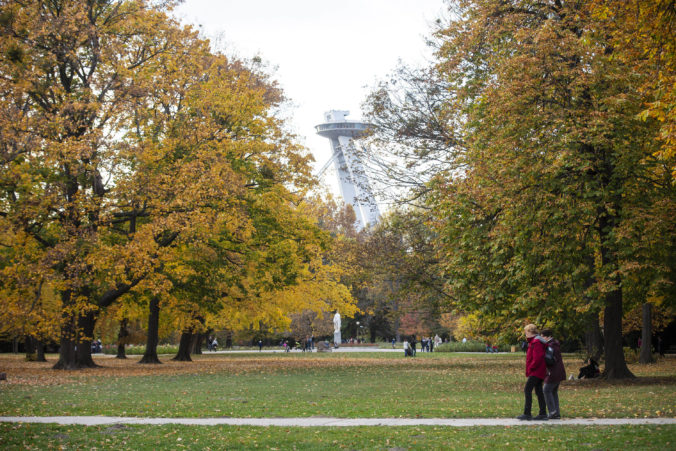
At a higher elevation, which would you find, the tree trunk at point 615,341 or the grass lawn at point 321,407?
the tree trunk at point 615,341

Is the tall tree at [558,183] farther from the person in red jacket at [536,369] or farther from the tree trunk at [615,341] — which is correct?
the person in red jacket at [536,369]

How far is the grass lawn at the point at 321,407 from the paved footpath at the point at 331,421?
0.52 metres

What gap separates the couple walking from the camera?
1183cm

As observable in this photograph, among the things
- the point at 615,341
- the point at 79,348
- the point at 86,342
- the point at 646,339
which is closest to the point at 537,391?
the point at 615,341

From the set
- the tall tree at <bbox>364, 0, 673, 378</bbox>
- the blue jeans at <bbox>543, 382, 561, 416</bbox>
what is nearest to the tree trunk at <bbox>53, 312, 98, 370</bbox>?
the tall tree at <bbox>364, 0, 673, 378</bbox>

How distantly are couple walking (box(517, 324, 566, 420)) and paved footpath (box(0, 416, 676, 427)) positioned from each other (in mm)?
382

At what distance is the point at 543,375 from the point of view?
12.0 m

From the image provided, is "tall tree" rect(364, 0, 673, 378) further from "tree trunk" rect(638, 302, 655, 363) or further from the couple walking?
"tree trunk" rect(638, 302, 655, 363)

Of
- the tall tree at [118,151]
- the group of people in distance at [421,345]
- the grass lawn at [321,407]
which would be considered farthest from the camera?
the group of people in distance at [421,345]

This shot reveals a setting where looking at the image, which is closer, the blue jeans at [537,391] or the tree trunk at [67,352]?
the blue jeans at [537,391]

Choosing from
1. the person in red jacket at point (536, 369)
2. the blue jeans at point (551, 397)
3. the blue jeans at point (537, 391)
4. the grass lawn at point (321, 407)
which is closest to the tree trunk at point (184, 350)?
the grass lawn at point (321, 407)

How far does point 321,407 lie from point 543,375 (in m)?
4.44

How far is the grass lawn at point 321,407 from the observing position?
9.39m

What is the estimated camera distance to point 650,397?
14.8 m
